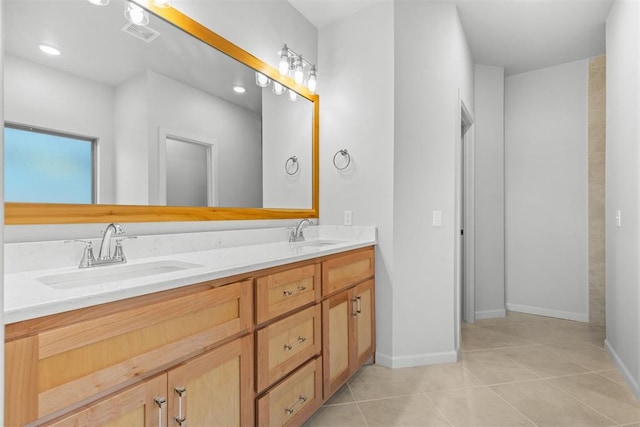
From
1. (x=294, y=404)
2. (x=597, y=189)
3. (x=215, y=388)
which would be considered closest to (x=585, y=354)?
(x=597, y=189)

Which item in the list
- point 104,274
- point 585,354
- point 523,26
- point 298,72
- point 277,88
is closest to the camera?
point 104,274

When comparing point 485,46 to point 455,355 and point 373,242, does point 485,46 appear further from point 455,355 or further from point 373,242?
point 455,355

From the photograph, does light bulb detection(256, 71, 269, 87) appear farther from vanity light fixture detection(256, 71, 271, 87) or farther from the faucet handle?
the faucet handle

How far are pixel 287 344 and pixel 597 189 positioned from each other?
3.42 metres

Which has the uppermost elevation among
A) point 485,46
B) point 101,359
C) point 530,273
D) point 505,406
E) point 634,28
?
point 485,46

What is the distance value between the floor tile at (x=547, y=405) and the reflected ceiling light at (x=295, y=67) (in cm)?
240

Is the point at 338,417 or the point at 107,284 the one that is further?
the point at 338,417

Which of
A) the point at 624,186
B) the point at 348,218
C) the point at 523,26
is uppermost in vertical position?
the point at 523,26

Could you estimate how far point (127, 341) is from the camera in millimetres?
932

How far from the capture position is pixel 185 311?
1073 millimetres

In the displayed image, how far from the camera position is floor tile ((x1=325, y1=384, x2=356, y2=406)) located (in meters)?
1.92

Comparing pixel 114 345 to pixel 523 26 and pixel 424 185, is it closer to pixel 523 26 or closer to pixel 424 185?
pixel 424 185

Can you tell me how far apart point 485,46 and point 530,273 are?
7.66 ft

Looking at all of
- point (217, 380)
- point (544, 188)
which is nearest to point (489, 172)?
point (544, 188)
